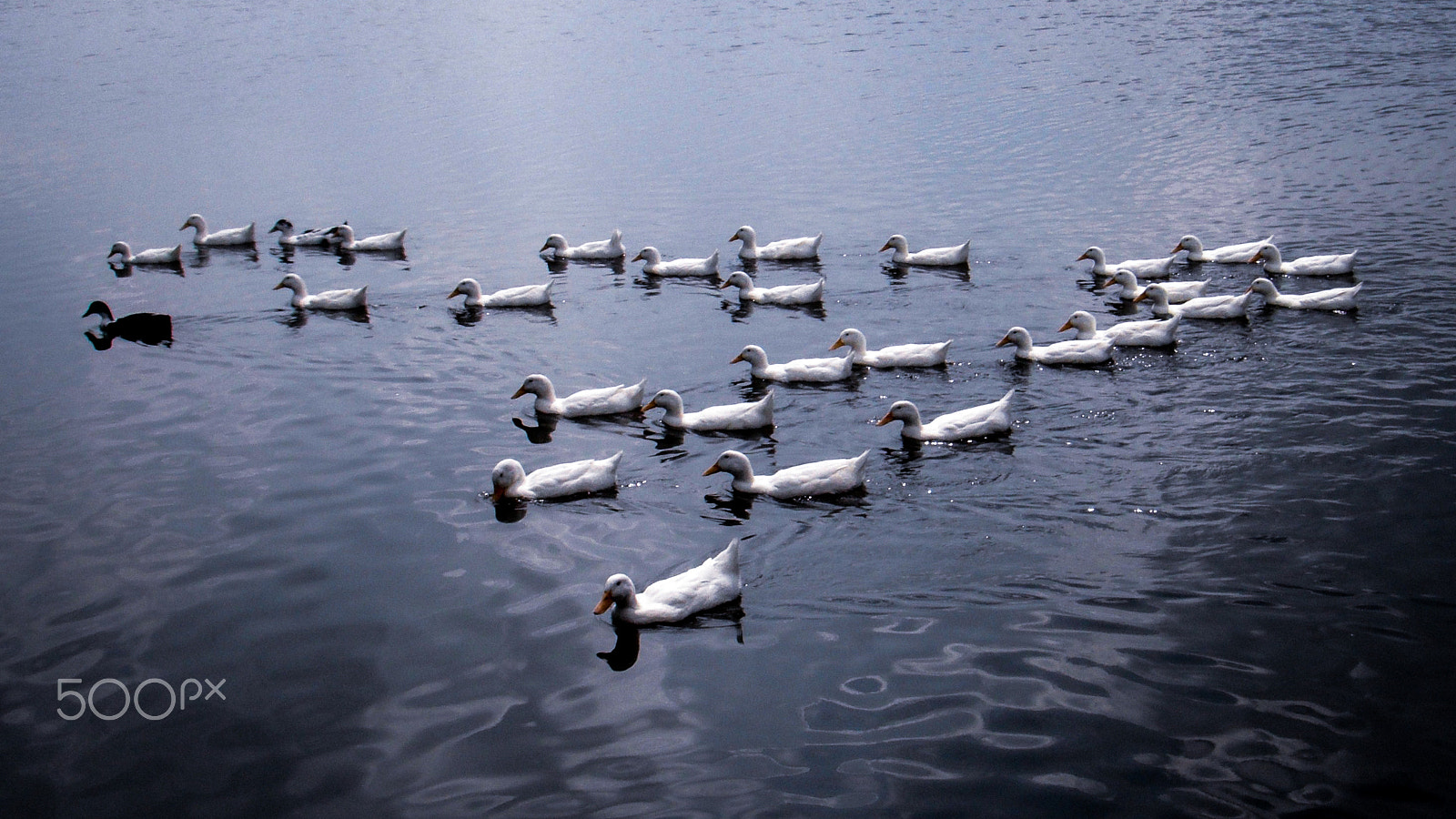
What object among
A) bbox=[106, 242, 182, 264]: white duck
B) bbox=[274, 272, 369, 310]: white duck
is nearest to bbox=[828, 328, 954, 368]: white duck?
bbox=[274, 272, 369, 310]: white duck

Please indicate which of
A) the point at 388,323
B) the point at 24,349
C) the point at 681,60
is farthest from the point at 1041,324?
the point at 681,60

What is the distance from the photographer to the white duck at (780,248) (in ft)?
82.0

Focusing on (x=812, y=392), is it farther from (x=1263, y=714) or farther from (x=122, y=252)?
(x=122, y=252)

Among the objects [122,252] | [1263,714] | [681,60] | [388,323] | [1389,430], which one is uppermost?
[681,60]

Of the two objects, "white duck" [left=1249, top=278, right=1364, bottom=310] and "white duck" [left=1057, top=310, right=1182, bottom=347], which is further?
"white duck" [left=1249, top=278, right=1364, bottom=310]

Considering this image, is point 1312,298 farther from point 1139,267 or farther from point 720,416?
point 720,416

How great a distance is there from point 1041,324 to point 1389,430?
6.37 m

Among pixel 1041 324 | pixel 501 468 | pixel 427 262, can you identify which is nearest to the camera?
pixel 501 468

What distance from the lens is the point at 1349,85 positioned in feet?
118

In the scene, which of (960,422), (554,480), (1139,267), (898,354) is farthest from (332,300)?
(1139,267)

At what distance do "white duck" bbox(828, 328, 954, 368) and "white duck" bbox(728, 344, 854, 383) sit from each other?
230 mm

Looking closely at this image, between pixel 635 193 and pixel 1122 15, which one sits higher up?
pixel 1122 15

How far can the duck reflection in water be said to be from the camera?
21.9m

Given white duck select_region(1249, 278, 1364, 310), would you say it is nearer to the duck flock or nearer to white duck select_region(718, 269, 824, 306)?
the duck flock
